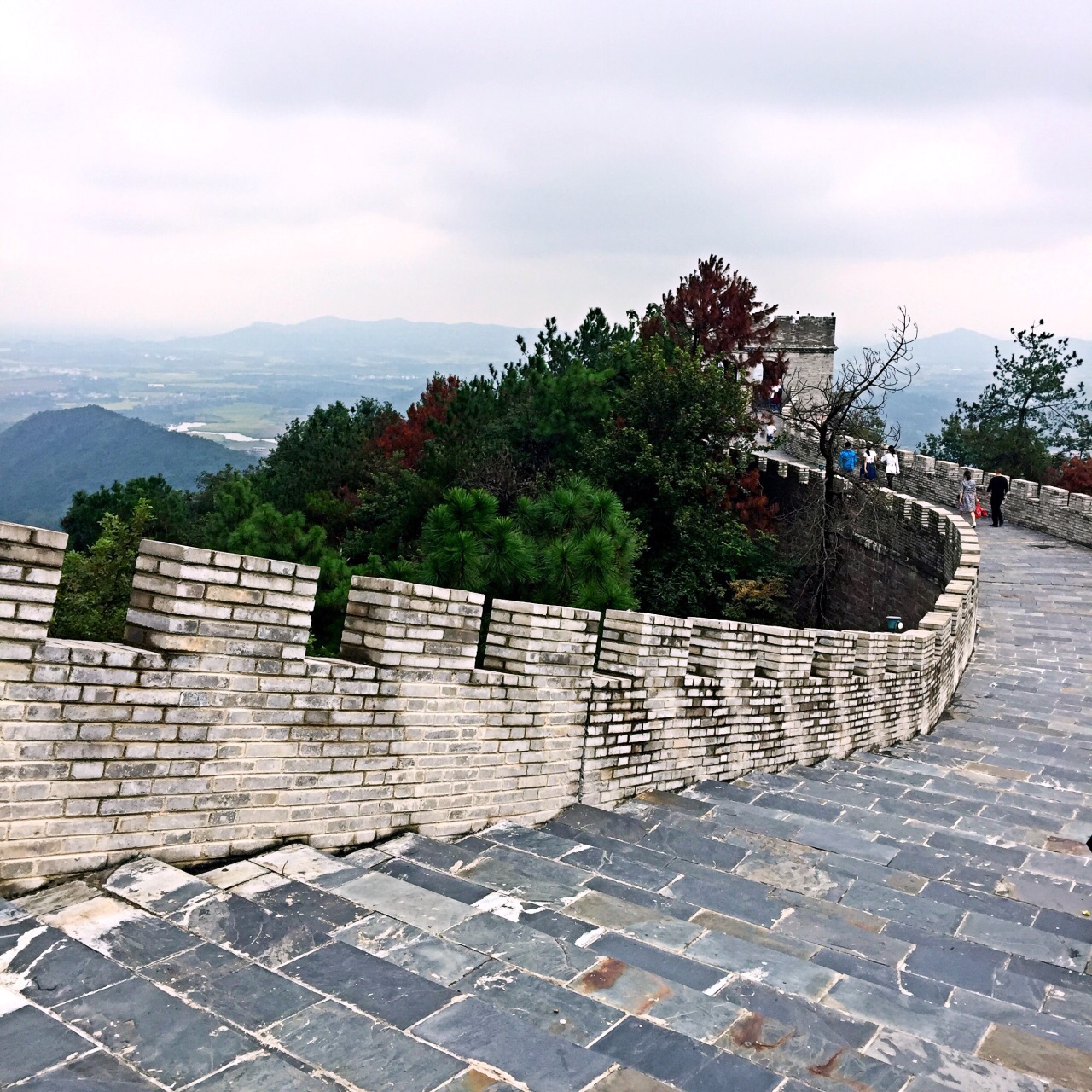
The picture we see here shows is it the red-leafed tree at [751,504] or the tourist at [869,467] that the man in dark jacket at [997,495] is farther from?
the red-leafed tree at [751,504]

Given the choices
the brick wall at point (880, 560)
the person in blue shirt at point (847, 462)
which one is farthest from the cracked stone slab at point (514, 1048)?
the person in blue shirt at point (847, 462)

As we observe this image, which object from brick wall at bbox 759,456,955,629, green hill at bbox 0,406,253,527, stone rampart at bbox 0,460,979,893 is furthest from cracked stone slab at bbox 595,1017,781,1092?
green hill at bbox 0,406,253,527

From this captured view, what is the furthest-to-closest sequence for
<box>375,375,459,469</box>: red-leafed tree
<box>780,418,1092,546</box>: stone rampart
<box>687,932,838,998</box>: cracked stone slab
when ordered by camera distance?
<box>375,375,459,469</box>: red-leafed tree < <box>780,418,1092,546</box>: stone rampart < <box>687,932,838,998</box>: cracked stone slab

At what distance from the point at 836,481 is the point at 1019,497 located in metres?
5.16

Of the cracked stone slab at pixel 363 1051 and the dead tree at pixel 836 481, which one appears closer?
the cracked stone slab at pixel 363 1051

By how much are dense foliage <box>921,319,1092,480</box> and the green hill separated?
3494 inches

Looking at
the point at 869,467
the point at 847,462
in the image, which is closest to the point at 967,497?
the point at 869,467

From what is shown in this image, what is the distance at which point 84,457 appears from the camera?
451 ft

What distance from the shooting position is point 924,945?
4070 mm

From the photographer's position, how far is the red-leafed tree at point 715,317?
29594 mm

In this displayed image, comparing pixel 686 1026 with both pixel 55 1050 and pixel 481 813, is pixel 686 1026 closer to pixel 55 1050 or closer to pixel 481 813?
pixel 55 1050

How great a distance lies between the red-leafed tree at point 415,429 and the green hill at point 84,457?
3288 inches

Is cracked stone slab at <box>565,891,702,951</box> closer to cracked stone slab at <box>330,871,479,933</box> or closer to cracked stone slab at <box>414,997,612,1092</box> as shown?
cracked stone slab at <box>330,871,479,933</box>

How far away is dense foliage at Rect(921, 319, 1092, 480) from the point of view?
4412 cm
